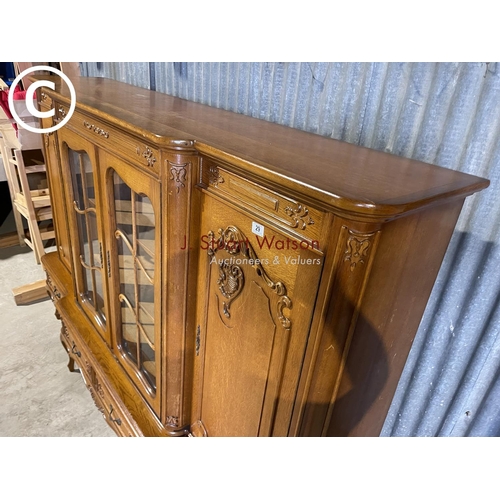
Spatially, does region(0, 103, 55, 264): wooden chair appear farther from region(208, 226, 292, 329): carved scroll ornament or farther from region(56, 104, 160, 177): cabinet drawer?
region(208, 226, 292, 329): carved scroll ornament

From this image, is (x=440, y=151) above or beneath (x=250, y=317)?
above

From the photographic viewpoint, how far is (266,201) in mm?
607

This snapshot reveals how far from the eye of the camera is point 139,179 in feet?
2.85

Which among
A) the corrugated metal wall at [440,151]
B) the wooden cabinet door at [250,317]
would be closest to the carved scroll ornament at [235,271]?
the wooden cabinet door at [250,317]

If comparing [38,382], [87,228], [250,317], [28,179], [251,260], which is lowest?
[38,382]

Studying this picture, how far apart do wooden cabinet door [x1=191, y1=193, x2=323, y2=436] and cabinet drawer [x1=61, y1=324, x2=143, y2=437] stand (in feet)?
1.22

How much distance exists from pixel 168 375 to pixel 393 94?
2.68ft

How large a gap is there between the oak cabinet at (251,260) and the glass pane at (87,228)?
2cm

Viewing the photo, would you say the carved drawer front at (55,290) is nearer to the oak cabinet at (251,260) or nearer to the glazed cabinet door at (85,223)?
the glazed cabinet door at (85,223)

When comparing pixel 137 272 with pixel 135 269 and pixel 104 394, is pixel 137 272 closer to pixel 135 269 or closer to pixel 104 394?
pixel 135 269

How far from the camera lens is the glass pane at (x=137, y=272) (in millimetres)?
927

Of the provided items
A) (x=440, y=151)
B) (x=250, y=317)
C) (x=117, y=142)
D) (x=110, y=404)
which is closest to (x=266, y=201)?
(x=250, y=317)

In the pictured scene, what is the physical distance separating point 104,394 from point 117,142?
877mm

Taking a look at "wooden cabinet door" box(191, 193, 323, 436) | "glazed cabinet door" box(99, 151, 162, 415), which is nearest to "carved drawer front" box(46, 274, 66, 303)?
"glazed cabinet door" box(99, 151, 162, 415)
